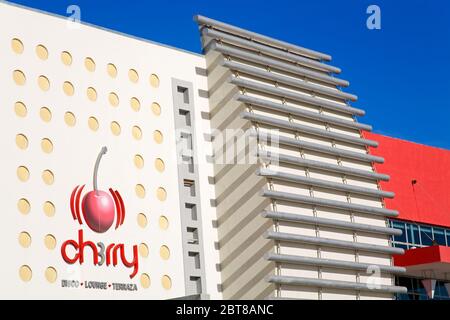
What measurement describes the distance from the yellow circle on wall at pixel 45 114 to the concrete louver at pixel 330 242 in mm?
9821

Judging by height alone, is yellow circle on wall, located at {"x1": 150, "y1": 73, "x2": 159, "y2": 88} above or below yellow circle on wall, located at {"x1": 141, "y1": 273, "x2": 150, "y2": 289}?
above

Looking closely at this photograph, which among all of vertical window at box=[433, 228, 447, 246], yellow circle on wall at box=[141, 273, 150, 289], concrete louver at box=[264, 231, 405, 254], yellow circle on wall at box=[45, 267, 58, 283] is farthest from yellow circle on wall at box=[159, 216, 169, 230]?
vertical window at box=[433, 228, 447, 246]

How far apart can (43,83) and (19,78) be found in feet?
3.29

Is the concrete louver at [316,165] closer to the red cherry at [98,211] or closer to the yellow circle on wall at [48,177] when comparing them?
the red cherry at [98,211]

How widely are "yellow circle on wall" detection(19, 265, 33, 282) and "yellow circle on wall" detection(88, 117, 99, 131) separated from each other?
639 centimetres

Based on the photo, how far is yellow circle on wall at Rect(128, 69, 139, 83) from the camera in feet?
116

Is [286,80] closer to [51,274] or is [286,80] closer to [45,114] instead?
[45,114]

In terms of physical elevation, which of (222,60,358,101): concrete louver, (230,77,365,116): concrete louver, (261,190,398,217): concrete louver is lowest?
(261,190,398,217): concrete louver

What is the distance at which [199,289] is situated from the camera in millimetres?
34531

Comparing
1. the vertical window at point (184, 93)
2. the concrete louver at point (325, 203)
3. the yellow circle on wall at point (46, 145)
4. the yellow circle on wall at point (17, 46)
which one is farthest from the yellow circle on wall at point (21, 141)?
the concrete louver at point (325, 203)

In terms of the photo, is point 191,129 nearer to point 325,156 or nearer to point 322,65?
point 325,156

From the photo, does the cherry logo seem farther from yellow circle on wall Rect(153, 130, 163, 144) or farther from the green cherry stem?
yellow circle on wall Rect(153, 130, 163, 144)

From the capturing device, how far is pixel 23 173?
3047cm

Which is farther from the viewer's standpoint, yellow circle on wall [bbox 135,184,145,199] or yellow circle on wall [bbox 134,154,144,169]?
yellow circle on wall [bbox 134,154,144,169]
